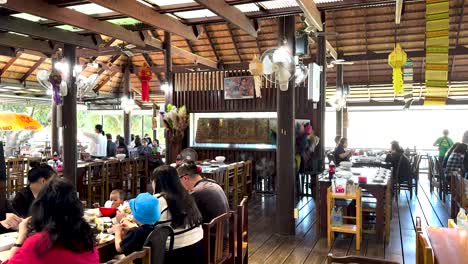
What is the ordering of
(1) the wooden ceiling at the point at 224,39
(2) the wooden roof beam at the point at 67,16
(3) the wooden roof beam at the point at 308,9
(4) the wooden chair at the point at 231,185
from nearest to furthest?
(3) the wooden roof beam at the point at 308,9 → (2) the wooden roof beam at the point at 67,16 → (1) the wooden ceiling at the point at 224,39 → (4) the wooden chair at the point at 231,185

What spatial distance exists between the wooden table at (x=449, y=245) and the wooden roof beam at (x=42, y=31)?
18.4ft

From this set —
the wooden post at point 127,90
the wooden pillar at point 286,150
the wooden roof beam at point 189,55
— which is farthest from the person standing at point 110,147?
the wooden pillar at point 286,150

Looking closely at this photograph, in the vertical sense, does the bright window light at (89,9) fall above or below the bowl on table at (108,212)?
above

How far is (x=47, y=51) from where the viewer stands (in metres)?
7.65

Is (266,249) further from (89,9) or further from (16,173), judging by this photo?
(16,173)

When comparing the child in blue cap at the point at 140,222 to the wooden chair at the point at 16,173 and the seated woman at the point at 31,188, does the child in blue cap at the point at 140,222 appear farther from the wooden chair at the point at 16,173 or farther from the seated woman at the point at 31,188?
the wooden chair at the point at 16,173

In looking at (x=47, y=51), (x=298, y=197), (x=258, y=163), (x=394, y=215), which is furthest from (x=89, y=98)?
(x=394, y=215)

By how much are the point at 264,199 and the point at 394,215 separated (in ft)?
8.52

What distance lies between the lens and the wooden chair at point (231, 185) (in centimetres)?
729

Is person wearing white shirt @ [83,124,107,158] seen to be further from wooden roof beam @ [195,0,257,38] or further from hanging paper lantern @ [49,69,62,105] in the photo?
wooden roof beam @ [195,0,257,38]

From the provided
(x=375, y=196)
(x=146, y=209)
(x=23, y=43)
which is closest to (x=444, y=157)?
(x=375, y=196)

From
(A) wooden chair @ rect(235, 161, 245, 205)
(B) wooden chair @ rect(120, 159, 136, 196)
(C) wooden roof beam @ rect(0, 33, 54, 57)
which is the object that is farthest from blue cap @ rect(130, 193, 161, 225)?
(B) wooden chair @ rect(120, 159, 136, 196)

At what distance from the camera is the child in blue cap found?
2.44 meters

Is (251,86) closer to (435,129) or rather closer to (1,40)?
(1,40)
